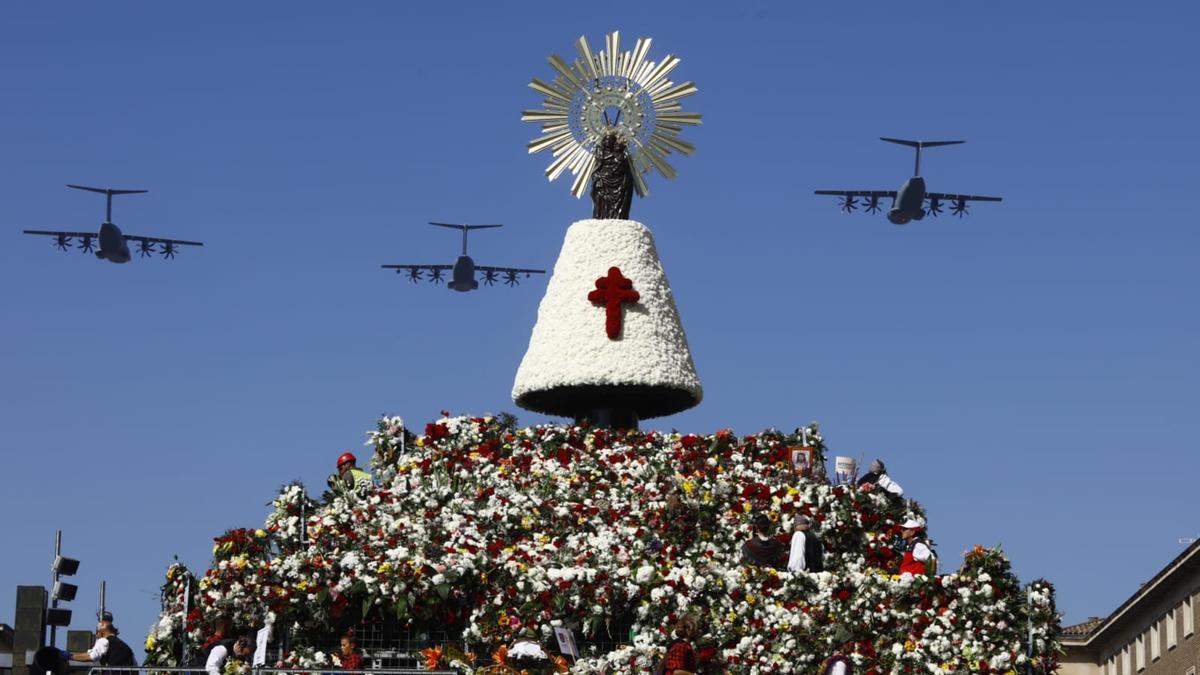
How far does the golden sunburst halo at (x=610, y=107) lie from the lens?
3953 cm

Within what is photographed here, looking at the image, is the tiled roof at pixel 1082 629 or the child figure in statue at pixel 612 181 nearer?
the child figure in statue at pixel 612 181

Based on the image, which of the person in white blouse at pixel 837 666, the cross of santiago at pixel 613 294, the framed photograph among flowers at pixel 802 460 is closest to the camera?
the person in white blouse at pixel 837 666

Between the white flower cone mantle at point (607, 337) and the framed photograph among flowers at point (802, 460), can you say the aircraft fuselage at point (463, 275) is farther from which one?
the framed photograph among flowers at point (802, 460)

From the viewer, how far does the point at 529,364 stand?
1507 inches

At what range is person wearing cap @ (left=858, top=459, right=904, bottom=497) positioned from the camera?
34.3m

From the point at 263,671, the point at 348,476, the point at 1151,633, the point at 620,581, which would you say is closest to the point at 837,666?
the point at 620,581

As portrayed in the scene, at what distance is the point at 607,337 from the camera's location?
3769 centimetres

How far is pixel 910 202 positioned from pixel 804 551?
55.5 m

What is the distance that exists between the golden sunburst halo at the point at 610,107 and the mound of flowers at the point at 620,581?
7741mm

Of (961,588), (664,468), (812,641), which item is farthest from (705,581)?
(664,468)

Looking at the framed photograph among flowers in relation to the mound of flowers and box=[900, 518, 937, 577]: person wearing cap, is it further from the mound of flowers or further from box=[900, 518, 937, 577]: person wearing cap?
box=[900, 518, 937, 577]: person wearing cap

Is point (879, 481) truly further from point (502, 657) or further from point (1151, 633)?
point (1151, 633)

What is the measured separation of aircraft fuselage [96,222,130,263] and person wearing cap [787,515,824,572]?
6215cm

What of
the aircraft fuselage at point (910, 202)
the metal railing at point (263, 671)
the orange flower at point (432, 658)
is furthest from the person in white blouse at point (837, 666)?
the aircraft fuselage at point (910, 202)
